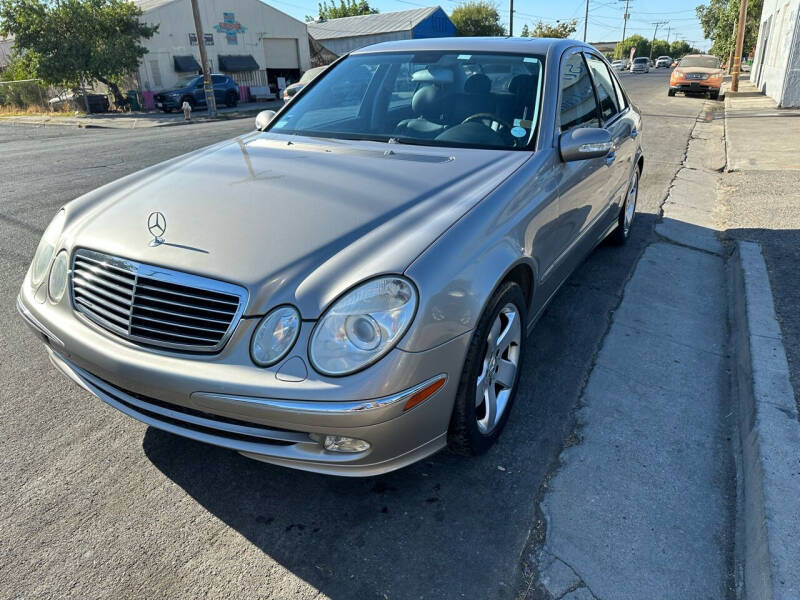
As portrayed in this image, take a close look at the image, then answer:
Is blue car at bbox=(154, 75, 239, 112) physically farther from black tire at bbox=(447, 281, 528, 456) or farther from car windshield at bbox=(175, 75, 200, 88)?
black tire at bbox=(447, 281, 528, 456)

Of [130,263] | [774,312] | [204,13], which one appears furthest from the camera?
[204,13]

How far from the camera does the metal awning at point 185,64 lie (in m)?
29.8

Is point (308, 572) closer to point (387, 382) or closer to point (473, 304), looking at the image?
point (387, 382)

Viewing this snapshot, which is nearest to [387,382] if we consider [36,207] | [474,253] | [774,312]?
[474,253]

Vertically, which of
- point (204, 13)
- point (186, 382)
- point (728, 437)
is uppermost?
point (204, 13)

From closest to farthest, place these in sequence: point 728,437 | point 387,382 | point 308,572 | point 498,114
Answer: point 387,382, point 308,572, point 728,437, point 498,114

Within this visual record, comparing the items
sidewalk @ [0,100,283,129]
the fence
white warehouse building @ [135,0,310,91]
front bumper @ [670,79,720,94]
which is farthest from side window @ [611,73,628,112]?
the fence

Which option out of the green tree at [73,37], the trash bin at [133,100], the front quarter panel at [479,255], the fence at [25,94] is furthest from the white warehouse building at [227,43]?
the front quarter panel at [479,255]

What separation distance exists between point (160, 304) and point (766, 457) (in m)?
2.48

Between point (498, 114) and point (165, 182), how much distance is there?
1794 millimetres

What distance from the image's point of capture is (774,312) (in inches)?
147

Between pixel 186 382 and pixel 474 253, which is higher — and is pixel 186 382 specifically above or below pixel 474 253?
below

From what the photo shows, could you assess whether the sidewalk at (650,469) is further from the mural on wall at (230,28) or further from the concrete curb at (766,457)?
the mural on wall at (230,28)

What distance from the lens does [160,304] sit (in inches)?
82.7
